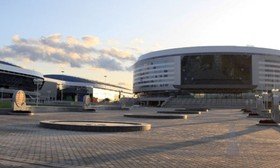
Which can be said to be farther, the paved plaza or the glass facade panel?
the glass facade panel

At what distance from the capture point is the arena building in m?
161

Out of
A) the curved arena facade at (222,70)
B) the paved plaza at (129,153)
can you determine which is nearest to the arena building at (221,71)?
the curved arena facade at (222,70)

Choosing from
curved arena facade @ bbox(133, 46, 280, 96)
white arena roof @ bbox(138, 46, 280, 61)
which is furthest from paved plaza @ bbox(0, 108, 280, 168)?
white arena roof @ bbox(138, 46, 280, 61)

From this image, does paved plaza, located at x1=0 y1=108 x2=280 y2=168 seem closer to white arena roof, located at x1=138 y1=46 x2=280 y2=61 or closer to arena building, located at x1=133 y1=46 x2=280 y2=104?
arena building, located at x1=133 y1=46 x2=280 y2=104

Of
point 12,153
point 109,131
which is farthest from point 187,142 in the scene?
point 12,153

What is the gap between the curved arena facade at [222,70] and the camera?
530 feet

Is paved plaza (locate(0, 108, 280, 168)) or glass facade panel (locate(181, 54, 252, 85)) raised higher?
glass facade panel (locate(181, 54, 252, 85))

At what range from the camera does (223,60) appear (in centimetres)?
16200

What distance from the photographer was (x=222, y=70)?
6363 inches

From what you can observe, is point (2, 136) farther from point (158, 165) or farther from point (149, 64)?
point (149, 64)

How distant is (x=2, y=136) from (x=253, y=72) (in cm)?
15372

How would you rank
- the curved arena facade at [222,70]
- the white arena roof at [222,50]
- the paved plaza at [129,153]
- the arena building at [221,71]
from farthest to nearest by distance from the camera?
the white arena roof at [222,50] → the curved arena facade at [222,70] → the arena building at [221,71] → the paved plaza at [129,153]

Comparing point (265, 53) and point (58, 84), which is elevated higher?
point (265, 53)

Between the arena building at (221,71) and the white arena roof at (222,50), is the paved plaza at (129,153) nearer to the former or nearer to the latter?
the arena building at (221,71)
